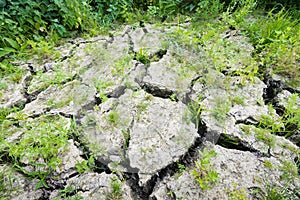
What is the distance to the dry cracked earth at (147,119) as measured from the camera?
4.91 ft

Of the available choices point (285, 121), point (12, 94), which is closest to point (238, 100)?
point (285, 121)

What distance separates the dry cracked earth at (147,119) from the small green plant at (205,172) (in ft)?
0.07

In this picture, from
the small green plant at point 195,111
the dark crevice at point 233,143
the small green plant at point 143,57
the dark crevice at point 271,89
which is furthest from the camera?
the small green plant at point 143,57

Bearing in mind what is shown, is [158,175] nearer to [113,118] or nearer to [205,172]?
[205,172]

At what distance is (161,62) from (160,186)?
1198 mm

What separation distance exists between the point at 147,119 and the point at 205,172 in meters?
0.58

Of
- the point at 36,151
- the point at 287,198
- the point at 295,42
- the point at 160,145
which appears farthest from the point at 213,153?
the point at 295,42

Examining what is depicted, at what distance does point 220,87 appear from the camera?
2088 mm

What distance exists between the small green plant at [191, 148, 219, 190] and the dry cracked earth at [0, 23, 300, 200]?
0.07 ft

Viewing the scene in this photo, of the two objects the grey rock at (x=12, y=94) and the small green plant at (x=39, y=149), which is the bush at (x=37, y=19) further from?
the small green plant at (x=39, y=149)

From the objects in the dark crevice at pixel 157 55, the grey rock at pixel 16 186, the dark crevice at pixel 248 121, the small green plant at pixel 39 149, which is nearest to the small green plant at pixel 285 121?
the dark crevice at pixel 248 121

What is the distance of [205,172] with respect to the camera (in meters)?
1.51

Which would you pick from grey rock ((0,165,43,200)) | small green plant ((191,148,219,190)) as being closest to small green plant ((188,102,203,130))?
small green plant ((191,148,219,190))

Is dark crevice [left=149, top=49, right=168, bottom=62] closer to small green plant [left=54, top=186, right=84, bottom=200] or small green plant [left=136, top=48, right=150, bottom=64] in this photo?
small green plant [left=136, top=48, right=150, bottom=64]
